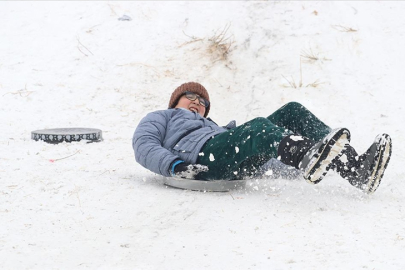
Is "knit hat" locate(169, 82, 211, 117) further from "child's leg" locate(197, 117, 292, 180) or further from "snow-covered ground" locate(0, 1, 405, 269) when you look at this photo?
"child's leg" locate(197, 117, 292, 180)

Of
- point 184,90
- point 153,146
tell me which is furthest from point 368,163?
point 184,90

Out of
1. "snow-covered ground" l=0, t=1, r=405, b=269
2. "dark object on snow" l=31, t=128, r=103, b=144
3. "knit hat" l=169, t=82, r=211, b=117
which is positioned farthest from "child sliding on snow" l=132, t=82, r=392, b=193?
"dark object on snow" l=31, t=128, r=103, b=144

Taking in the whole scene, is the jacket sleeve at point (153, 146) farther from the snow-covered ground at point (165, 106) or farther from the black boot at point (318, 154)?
the black boot at point (318, 154)

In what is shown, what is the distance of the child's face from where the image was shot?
423cm

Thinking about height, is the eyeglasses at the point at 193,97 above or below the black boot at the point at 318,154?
above

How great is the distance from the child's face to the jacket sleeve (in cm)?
39

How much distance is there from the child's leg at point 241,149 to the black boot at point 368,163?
35 cm

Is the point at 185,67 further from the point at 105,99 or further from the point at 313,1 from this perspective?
the point at 313,1

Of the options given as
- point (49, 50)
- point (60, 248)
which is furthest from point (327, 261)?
point (49, 50)

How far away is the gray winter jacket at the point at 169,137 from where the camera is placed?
3539mm

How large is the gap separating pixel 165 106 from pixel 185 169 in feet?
9.31

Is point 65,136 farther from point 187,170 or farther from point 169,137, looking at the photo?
point 187,170

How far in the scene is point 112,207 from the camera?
3.17 metres

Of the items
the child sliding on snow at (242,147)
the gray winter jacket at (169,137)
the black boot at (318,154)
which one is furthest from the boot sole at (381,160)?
the gray winter jacket at (169,137)
